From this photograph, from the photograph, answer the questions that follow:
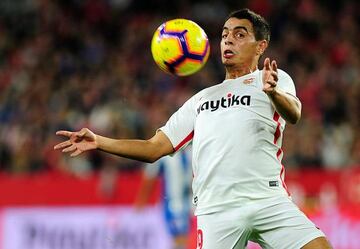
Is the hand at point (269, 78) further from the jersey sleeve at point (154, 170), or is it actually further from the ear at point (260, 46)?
the jersey sleeve at point (154, 170)

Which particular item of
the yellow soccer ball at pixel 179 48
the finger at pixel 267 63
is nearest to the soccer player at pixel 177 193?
the yellow soccer ball at pixel 179 48

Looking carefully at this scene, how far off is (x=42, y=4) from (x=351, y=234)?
855cm

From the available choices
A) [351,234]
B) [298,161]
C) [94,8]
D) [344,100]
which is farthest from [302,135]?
[94,8]

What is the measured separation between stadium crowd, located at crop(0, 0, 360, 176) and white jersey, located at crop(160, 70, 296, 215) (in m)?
6.87

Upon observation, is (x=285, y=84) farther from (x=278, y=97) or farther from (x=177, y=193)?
(x=177, y=193)

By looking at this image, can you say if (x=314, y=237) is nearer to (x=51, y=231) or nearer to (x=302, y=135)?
(x=51, y=231)

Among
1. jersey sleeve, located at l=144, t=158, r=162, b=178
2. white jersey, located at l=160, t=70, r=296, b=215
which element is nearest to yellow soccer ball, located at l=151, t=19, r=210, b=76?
white jersey, located at l=160, t=70, r=296, b=215

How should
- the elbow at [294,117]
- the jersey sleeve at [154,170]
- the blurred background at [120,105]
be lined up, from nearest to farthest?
the elbow at [294,117], the jersey sleeve at [154,170], the blurred background at [120,105]

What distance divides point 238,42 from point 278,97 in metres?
0.69

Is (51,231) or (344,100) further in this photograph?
(344,100)

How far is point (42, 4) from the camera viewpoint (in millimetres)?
17359

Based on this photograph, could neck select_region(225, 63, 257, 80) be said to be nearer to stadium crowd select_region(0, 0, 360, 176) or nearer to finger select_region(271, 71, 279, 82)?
finger select_region(271, 71, 279, 82)

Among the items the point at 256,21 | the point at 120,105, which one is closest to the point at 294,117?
the point at 256,21

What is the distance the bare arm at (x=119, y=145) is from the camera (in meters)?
5.90
